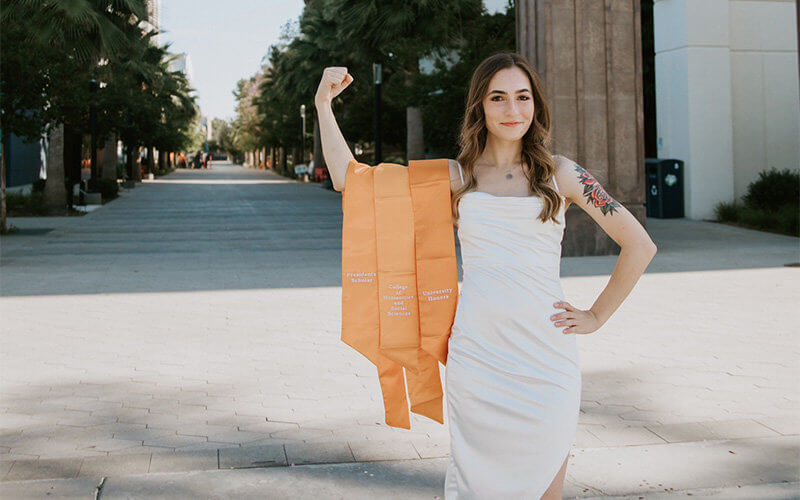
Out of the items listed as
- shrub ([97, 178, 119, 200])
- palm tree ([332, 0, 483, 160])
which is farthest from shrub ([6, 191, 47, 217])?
palm tree ([332, 0, 483, 160])

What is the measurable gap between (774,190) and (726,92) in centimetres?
290

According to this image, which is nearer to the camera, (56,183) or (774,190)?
(774,190)

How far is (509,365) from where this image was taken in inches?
101

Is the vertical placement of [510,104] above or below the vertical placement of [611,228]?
above

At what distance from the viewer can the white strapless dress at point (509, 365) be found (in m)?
2.56

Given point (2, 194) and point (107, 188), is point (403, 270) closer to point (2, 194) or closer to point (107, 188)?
point (2, 194)

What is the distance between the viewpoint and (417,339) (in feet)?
9.18

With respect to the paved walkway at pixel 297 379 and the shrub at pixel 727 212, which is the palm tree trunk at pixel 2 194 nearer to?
the paved walkway at pixel 297 379

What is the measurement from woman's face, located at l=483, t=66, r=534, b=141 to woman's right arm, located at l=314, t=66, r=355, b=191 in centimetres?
51

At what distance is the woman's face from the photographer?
2.72 m

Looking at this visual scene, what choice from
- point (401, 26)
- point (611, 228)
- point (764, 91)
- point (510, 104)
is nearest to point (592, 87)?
point (764, 91)

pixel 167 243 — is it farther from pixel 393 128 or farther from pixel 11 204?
pixel 393 128

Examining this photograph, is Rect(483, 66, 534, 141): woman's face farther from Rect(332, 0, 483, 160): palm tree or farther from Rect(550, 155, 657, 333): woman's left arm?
Rect(332, 0, 483, 160): palm tree

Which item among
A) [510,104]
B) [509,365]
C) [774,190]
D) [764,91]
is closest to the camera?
[509,365]
